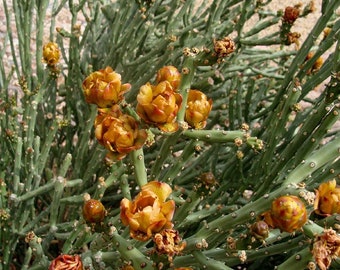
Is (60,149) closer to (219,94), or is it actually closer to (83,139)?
(83,139)

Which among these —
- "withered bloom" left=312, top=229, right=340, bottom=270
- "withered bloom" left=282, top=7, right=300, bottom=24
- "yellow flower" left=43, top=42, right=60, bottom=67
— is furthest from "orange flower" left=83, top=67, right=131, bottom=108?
"withered bloom" left=282, top=7, right=300, bottom=24

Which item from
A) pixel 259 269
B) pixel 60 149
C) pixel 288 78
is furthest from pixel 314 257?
pixel 60 149

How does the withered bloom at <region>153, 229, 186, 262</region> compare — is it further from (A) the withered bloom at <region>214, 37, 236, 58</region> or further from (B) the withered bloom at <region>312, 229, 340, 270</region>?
(A) the withered bloom at <region>214, 37, 236, 58</region>

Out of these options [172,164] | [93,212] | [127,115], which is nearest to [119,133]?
[127,115]

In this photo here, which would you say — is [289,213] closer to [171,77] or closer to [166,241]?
[166,241]

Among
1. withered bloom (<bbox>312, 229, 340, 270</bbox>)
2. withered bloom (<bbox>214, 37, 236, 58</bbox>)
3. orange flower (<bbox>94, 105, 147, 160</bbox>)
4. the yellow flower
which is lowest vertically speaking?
withered bloom (<bbox>312, 229, 340, 270</bbox>)

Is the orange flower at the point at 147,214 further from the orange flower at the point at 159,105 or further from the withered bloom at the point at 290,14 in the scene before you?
the withered bloom at the point at 290,14
